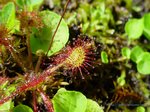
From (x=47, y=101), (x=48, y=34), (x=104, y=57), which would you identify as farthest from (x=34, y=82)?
(x=104, y=57)

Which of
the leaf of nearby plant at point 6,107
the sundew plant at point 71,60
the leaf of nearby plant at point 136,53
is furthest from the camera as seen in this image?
the leaf of nearby plant at point 136,53

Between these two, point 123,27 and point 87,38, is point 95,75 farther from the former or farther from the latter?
point 123,27

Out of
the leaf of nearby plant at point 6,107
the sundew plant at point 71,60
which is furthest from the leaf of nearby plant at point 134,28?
the leaf of nearby plant at point 6,107

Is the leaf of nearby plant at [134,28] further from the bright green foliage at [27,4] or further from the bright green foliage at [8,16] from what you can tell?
the bright green foliage at [8,16]

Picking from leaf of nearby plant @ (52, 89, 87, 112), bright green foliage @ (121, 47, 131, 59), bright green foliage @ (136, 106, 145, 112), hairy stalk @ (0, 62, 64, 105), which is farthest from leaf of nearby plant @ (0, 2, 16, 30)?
bright green foliage @ (136, 106, 145, 112)

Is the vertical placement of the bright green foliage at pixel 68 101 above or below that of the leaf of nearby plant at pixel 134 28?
below

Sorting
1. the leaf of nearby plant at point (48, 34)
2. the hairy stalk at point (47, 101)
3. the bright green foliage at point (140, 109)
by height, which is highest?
the leaf of nearby plant at point (48, 34)

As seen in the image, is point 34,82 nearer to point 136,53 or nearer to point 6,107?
point 6,107

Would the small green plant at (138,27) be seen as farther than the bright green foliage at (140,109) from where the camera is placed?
Yes
